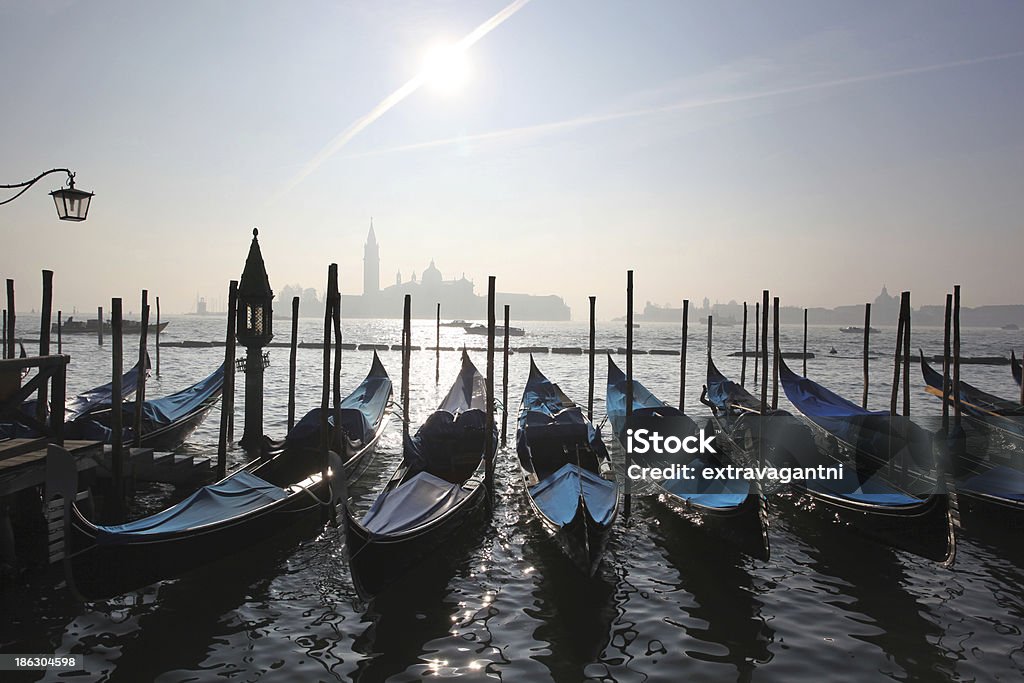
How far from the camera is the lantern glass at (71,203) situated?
259 inches

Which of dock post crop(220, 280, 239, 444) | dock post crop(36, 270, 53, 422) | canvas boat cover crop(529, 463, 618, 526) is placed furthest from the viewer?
dock post crop(220, 280, 239, 444)

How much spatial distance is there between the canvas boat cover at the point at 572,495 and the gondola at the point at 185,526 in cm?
249

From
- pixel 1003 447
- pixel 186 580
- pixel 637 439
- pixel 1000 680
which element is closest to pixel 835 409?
pixel 1003 447

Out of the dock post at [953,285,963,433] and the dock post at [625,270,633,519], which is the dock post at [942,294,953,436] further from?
the dock post at [625,270,633,519]

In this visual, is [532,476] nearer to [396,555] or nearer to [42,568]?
[396,555]

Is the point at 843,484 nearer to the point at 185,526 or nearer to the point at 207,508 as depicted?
the point at 207,508

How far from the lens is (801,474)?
912 centimetres

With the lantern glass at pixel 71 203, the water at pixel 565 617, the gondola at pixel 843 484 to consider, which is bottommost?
the water at pixel 565 617

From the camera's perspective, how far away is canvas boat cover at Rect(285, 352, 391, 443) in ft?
31.5

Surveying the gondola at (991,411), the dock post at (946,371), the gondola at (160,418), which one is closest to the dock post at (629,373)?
the dock post at (946,371)

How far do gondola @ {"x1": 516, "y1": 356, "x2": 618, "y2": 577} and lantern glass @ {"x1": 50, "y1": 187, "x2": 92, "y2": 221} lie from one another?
19.7ft

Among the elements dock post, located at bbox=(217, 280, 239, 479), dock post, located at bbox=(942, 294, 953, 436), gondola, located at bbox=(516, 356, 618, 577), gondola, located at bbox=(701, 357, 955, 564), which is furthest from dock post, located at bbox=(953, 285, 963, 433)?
dock post, located at bbox=(217, 280, 239, 479)

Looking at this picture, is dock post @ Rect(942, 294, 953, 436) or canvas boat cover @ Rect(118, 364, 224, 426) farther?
canvas boat cover @ Rect(118, 364, 224, 426)

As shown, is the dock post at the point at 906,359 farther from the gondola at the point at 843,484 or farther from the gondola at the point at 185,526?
the gondola at the point at 185,526
